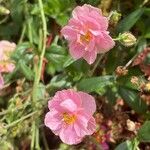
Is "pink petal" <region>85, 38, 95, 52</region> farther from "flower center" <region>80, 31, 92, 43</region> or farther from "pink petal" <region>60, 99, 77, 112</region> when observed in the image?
"pink petal" <region>60, 99, 77, 112</region>

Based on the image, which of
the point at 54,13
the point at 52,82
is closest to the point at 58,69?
the point at 52,82

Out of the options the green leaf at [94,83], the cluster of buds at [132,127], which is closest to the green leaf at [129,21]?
the green leaf at [94,83]

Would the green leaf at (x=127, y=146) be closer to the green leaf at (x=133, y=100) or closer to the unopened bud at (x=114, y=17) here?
the green leaf at (x=133, y=100)

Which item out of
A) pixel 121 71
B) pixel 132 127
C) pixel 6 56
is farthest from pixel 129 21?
pixel 6 56

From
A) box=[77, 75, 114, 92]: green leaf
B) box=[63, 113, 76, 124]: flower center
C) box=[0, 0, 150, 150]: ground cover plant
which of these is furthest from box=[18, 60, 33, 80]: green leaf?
box=[63, 113, 76, 124]: flower center

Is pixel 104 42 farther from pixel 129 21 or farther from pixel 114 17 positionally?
pixel 129 21

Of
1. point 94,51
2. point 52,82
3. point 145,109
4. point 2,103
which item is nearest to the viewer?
point 94,51

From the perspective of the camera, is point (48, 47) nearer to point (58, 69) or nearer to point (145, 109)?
point (58, 69)
